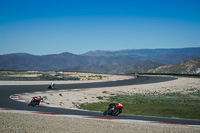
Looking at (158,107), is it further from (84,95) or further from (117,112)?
(84,95)

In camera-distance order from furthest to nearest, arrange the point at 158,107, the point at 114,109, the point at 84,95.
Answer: the point at 84,95 < the point at 158,107 < the point at 114,109

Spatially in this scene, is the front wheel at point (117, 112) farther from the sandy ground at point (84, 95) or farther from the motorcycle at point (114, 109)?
the sandy ground at point (84, 95)

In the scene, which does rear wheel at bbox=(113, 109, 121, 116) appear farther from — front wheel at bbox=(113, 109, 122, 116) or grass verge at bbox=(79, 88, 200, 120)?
grass verge at bbox=(79, 88, 200, 120)

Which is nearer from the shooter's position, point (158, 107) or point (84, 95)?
point (158, 107)

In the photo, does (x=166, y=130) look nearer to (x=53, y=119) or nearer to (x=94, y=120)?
(x=94, y=120)

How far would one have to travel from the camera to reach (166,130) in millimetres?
9141

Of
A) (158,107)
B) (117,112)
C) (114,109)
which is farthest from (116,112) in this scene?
(158,107)

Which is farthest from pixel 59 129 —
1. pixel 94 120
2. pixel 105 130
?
pixel 94 120

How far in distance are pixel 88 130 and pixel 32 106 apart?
6.74 m

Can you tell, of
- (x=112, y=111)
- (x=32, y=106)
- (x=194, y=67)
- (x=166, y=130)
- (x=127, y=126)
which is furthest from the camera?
(x=194, y=67)

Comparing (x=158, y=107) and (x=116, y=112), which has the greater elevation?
(x=116, y=112)

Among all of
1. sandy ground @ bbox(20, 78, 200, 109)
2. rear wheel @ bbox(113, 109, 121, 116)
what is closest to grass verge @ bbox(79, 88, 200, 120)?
sandy ground @ bbox(20, 78, 200, 109)

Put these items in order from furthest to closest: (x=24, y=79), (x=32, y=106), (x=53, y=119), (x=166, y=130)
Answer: (x=24, y=79) < (x=32, y=106) < (x=53, y=119) < (x=166, y=130)

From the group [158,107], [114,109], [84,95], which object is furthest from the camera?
[84,95]
